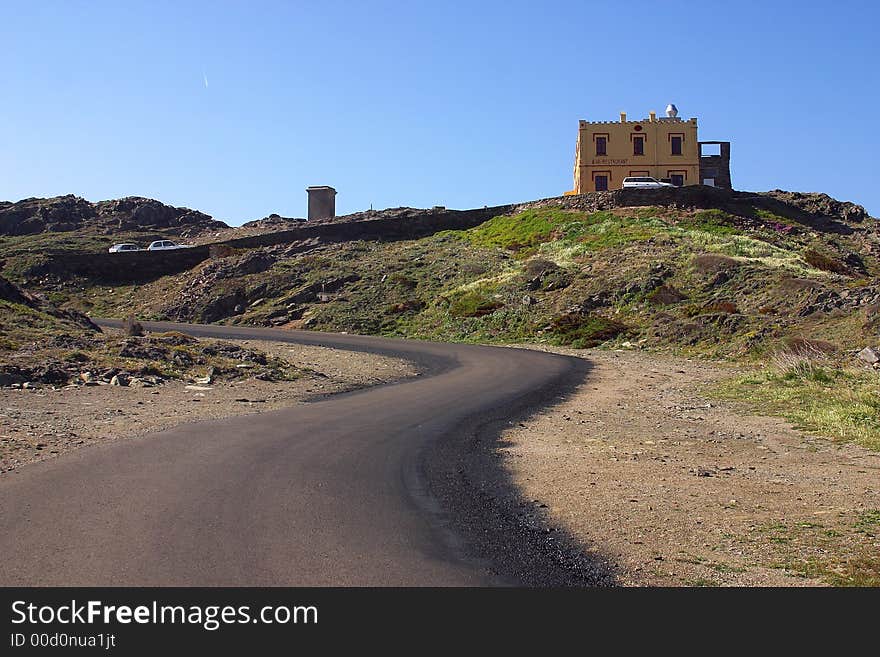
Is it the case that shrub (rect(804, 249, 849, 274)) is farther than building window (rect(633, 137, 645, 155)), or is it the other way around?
building window (rect(633, 137, 645, 155))

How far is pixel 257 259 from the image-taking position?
2255 inches

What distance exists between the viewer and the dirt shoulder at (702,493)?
6.66 meters

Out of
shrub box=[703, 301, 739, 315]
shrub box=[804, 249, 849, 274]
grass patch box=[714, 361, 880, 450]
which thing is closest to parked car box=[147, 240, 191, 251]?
shrub box=[703, 301, 739, 315]

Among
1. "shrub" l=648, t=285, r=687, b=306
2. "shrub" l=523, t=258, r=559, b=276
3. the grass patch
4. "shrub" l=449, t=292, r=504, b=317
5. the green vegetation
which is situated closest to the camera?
the green vegetation

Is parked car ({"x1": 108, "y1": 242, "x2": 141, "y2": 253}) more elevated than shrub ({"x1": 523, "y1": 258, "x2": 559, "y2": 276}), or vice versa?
parked car ({"x1": 108, "y1": 242, "x2": 141, "y2": 253})

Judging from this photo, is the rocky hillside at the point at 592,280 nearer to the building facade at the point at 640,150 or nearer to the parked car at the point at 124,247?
the building facade at the point at 640,150

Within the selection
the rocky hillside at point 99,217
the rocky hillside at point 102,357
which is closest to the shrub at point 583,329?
the rocky hillside at point 102,357

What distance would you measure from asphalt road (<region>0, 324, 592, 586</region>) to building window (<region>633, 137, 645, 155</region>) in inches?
2116

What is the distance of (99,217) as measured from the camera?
89.5 m

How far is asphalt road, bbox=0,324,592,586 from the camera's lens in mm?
6141

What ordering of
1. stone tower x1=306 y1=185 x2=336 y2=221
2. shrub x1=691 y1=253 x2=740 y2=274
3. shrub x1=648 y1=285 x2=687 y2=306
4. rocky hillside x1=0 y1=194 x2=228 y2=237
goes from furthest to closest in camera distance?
rocky hillside x1=0 y1=194 x2=228 y2=237 < stone tower x1=306 y1=185 x2=336 y2=221 < shrub x1=691 y1=253 x2=740 y2=274 < shrub x1=648 y1=285 x2=687 y2=306

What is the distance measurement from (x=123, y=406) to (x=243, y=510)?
842 cm

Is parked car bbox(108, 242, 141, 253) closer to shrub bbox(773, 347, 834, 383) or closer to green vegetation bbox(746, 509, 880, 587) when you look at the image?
shrub bbox(773, 347, 834, 383)
